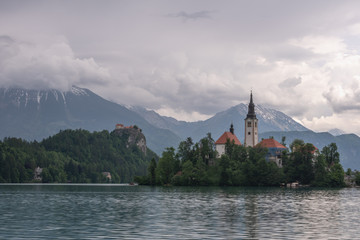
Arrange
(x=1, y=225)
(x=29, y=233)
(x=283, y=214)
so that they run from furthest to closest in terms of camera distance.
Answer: (x=283, y=214) → (x=1, y=225) → (x=29, y=233)

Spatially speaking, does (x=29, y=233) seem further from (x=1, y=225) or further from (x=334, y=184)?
(x=334, y=184)

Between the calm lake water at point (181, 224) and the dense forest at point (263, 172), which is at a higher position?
the dense forest at point (263, 172)

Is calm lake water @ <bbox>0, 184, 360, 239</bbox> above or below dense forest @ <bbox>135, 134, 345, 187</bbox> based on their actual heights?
below

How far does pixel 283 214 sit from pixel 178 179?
13070cm

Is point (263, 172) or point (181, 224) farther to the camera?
point (263, 172)

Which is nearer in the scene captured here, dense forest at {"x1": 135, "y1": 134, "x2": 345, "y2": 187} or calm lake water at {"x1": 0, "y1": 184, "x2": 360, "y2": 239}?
calm lake water at {"x1": 0, "y1": 184, "x2": 360, "y2": 239}

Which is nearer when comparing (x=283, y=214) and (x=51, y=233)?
(x=51, y=233)

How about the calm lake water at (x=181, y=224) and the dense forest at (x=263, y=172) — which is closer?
the calm lake water at (x=181, y=224)

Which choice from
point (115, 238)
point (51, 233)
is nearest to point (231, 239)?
point (115, 238)

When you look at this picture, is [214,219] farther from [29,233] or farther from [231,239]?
[29,233]

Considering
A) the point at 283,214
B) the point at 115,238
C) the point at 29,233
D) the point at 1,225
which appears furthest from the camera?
the point at 283,214

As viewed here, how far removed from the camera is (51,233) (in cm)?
4566

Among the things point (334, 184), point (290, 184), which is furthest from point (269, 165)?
point (334, 184)

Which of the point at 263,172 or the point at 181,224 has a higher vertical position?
the point at 263,172
